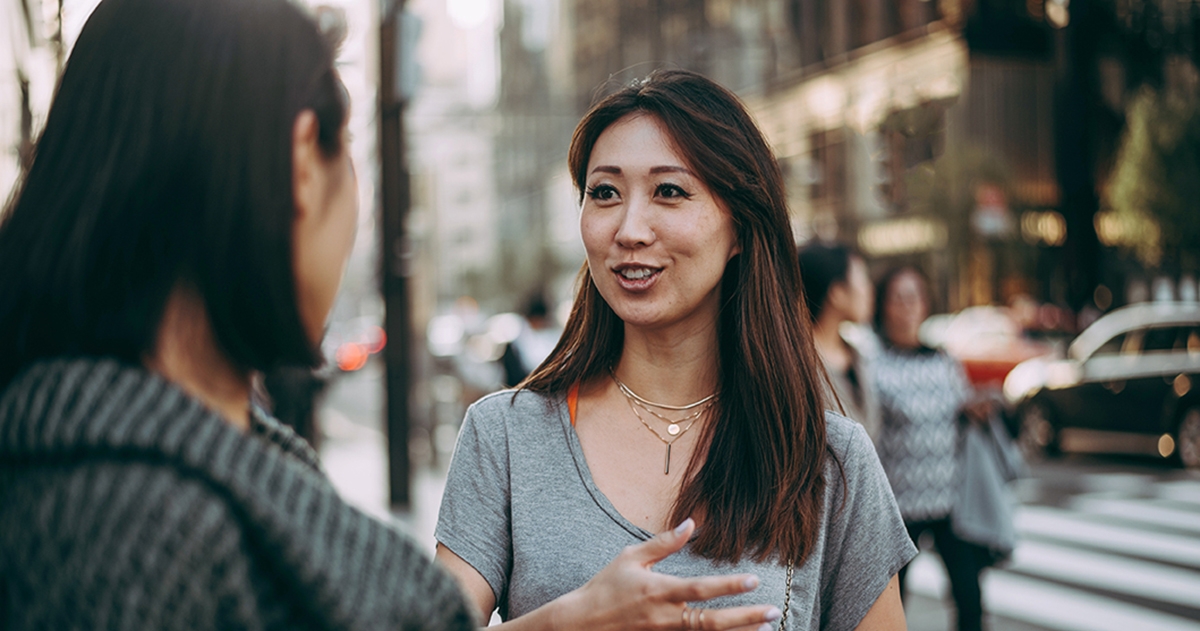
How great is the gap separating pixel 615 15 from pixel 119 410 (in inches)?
2797

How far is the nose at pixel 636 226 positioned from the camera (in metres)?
2.09

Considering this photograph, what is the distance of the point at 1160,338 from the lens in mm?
14586

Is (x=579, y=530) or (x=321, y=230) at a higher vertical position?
(x=321, y=230)

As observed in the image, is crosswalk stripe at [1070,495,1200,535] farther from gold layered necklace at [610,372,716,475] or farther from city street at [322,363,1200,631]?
gold layered necklace at [610,372,716,475]

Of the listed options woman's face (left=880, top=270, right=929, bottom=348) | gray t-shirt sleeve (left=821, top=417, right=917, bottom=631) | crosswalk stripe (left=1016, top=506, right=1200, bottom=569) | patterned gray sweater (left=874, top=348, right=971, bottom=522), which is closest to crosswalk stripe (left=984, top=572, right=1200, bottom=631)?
crosswalk stripe (left=1016, top=506, right=1200, bottom=569)

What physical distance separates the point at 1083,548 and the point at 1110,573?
3.38ft

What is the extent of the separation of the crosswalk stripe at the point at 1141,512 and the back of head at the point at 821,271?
5.83 meters

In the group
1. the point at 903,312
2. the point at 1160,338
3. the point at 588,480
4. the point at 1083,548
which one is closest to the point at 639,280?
the point at 588,480

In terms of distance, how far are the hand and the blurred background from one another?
1.94ft

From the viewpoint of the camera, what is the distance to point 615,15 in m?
69.9

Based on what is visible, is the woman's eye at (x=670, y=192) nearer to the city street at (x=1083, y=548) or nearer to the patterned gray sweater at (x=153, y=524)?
the patterned gray sweater at (x=153, y=524)

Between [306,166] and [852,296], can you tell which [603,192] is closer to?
[306,166]

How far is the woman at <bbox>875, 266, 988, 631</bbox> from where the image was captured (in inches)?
217

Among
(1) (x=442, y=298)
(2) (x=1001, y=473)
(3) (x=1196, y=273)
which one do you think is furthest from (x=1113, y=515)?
(1) (x=442, y=298)
